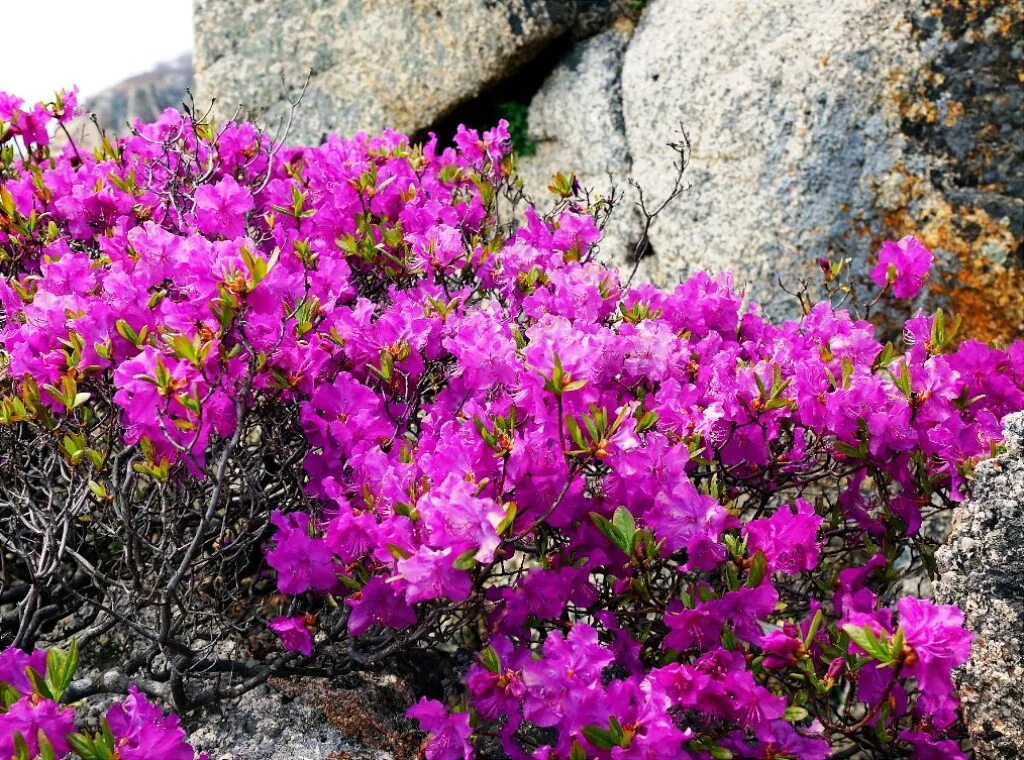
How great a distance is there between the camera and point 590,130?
424 cm

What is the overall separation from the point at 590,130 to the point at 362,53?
1.31 m

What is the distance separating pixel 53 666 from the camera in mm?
1363

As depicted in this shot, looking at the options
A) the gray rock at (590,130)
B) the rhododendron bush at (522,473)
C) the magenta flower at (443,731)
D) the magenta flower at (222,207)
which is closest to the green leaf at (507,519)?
the rhododendron bush at (522,473)

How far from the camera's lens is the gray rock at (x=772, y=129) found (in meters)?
3.20

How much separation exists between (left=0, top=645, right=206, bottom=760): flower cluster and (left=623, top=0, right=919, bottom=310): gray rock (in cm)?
271

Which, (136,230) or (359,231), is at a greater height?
(136,230)

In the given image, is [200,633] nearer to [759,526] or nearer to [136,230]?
[136,230]

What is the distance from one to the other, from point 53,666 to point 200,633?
91cm

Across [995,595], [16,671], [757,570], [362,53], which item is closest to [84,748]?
[16,671]

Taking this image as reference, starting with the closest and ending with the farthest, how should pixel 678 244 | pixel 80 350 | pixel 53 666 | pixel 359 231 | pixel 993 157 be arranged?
pixel 53 666
pixel 80 350
pixel 359 231
pixel 993 157
pixel 678 244

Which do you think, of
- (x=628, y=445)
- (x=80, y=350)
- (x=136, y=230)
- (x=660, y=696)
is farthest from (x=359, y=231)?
(x=660, y=696)

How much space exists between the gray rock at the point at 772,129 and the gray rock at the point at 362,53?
33.9 inches

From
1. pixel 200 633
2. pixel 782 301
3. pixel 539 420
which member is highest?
pixel 539 420

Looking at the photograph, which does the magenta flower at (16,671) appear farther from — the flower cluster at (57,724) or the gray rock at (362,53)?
the gray rock at (362,53)
